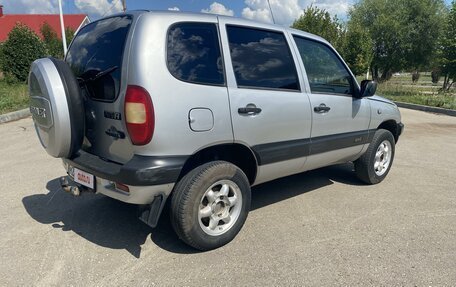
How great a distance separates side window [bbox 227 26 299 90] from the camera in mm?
3011

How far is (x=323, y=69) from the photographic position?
3.86 meters

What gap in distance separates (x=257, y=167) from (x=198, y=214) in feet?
2.50

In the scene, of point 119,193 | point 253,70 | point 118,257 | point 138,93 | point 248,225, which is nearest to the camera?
point 138,93

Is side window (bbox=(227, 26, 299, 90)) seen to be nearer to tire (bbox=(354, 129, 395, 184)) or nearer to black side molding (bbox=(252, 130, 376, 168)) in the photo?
black side molding (bbox=(252, 130, 376, 168))

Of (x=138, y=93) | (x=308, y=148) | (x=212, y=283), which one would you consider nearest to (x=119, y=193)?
(x=138, y=93)

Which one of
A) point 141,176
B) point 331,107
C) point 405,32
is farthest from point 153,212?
point 405,32

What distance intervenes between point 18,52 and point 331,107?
1623 centimetres

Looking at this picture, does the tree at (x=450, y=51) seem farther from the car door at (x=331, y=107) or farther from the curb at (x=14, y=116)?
the curb at (x=14, y=116)

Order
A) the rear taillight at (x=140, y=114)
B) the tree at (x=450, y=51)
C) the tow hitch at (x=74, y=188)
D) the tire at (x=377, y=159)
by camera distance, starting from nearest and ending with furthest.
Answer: the rear taillight at (x=140, y=114) → the tow hitch at (x=74, y=188) → the tire at (x=377, y=159) → the tree at (x=450, y=51)

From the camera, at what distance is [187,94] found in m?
2.60

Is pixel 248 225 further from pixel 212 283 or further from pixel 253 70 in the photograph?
pixel 253 70

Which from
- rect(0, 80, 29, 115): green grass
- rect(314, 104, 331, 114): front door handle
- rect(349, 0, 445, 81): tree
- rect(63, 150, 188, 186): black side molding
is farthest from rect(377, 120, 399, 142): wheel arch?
rect(349, 0, 445, 81): tree

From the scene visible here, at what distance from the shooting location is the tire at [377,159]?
4.55m

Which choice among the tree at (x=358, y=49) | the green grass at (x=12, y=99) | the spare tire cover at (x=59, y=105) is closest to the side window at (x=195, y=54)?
the spare tire cover at (x=59, y=105)
